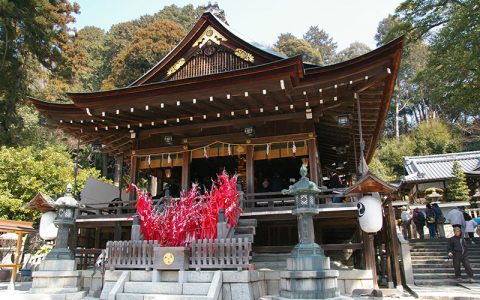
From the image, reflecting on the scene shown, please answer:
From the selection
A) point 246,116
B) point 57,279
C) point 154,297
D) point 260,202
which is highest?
point 246,116

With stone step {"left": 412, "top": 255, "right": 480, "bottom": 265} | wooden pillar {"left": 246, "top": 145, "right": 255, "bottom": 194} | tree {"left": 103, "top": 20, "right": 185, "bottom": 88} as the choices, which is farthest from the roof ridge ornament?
tree {"left": 103, "top": 20, "right": 185, "bottom": 88}

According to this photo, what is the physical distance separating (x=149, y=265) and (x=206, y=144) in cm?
554

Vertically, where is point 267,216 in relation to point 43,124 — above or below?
below

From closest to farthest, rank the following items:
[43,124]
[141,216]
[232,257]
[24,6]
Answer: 1. [232,257]
2. [141,216]
3. [24,6]
4. [43,124]

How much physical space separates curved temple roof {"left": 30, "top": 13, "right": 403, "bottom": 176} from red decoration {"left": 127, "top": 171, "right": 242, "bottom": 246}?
3064mm

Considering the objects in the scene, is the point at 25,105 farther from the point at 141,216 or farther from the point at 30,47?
the point at 141,216

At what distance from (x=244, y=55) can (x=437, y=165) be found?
2192 cm

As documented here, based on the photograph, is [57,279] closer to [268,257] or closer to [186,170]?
[186,170]

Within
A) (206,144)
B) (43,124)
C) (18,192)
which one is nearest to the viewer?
(206,144)

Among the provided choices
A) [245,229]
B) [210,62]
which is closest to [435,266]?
[245,229]

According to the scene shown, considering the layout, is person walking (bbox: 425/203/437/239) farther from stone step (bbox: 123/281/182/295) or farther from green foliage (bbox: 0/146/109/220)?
green foliage (bbox: 0/146/109/220)

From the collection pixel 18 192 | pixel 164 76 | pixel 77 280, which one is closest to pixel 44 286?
pixel 77 280

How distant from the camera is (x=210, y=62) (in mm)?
13156

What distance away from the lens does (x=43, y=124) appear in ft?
95.4
